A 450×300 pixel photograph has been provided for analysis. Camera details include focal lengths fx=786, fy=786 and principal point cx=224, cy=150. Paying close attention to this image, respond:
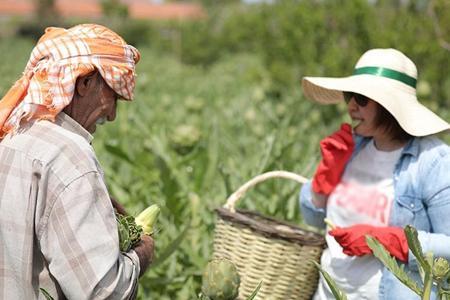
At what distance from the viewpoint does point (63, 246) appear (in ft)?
4.09

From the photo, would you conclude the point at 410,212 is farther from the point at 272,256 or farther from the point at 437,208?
the point at 272,256

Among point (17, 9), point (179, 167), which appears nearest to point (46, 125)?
point (179, 167)

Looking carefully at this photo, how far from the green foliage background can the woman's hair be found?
2.17 ft

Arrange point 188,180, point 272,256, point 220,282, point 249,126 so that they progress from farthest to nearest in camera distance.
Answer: point 249,126 < point 188,180 < point 272,256 < point 220,282

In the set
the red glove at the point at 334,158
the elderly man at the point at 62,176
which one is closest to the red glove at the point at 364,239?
the red glove at the point at 334,158

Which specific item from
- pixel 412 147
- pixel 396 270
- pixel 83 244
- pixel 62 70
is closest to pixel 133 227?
pixel 83 244

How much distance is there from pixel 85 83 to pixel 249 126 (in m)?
3.20

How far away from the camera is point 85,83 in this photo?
1346mm

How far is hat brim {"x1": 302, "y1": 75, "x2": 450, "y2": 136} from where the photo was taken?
172cm

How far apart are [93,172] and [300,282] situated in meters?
0.84

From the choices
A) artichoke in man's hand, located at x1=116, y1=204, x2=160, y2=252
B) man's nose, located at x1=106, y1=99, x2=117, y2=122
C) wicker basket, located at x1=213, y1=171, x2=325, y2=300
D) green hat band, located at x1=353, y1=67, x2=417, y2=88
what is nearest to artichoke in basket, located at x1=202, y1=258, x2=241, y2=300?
artichoke in man's hand, located at x1=116, y1=204, x2=160, y2=252

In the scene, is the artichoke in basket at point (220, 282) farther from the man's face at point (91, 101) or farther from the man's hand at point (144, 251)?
the man's face at point (91, 101)

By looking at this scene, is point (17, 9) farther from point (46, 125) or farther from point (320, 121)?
point (46, 125)

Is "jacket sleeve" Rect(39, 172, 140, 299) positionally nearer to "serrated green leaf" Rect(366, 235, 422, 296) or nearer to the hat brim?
"serrated green leaf" Rect(366, 235, 422, 296)
